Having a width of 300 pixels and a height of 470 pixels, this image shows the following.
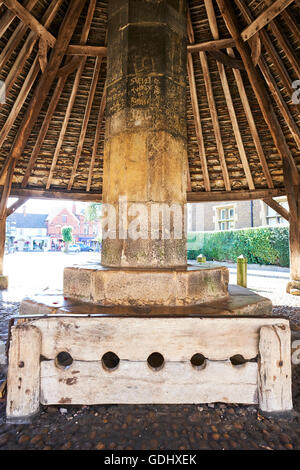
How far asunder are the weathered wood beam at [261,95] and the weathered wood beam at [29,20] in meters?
2.97

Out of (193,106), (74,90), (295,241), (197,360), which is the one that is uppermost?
(74,90)

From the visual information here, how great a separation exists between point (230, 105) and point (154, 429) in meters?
6.62

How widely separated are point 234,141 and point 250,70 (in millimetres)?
2169

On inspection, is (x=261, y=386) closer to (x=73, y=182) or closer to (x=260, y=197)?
(x=260, y=197)

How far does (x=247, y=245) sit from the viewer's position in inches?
569

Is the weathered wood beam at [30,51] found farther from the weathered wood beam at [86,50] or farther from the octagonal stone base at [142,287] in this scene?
the octagonal stone base at [142,287]

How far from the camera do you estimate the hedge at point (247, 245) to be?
12.9m

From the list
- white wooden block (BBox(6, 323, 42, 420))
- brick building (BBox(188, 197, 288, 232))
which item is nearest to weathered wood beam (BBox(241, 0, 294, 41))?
white wooden block (BBox(6, 323, 42, 420))

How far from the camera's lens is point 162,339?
2.09m

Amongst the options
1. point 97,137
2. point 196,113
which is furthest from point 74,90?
point 196,113

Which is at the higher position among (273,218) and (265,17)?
(265,17)

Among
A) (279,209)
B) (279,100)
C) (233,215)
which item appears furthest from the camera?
(233,215)

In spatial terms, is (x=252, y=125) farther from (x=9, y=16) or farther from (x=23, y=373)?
(x=23, y=373)

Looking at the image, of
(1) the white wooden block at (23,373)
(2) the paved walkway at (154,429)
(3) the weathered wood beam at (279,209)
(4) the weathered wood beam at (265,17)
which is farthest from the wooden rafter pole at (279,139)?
(1) the white wooden block at (23,373)
